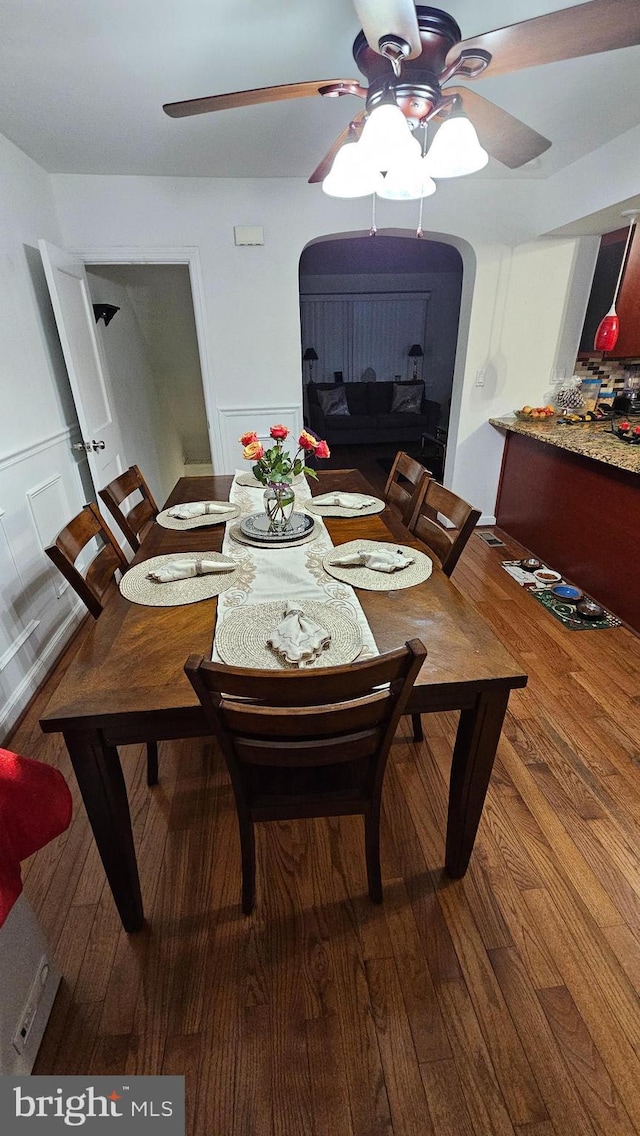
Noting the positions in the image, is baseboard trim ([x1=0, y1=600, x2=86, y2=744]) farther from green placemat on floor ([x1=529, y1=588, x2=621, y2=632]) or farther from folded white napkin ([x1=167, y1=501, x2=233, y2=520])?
green placemat on floor ([x1=529, y1=588, x2=621, y2=632])

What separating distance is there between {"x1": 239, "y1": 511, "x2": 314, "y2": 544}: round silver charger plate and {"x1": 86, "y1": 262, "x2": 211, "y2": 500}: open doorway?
7.50 feet

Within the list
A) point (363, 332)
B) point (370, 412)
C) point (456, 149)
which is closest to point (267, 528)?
point (456, 149)

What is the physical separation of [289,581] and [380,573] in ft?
0.86

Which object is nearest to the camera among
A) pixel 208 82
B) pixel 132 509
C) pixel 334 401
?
pixel 208 82

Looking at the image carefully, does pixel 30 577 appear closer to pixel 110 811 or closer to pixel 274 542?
pixel 274 542

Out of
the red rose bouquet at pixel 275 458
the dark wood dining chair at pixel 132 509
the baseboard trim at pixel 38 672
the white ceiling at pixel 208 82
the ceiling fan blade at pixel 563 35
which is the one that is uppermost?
the white ceiling at pixel 208 82

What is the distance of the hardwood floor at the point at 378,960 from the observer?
992 mm

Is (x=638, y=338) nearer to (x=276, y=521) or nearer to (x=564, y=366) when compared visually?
(x=564, y=366)

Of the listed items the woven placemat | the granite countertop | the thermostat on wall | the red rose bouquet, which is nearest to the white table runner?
the woven placemat

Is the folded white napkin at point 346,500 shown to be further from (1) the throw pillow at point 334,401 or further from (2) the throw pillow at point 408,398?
(2) the throw pillow at point 408,398

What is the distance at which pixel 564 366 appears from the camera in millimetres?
3494

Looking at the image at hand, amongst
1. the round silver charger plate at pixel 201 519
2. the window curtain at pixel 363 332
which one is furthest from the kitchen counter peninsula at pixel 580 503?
the window curtain at pixel 363 332

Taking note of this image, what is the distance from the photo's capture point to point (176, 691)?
3.22 ft

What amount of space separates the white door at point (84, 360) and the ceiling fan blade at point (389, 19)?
6.08 feet
